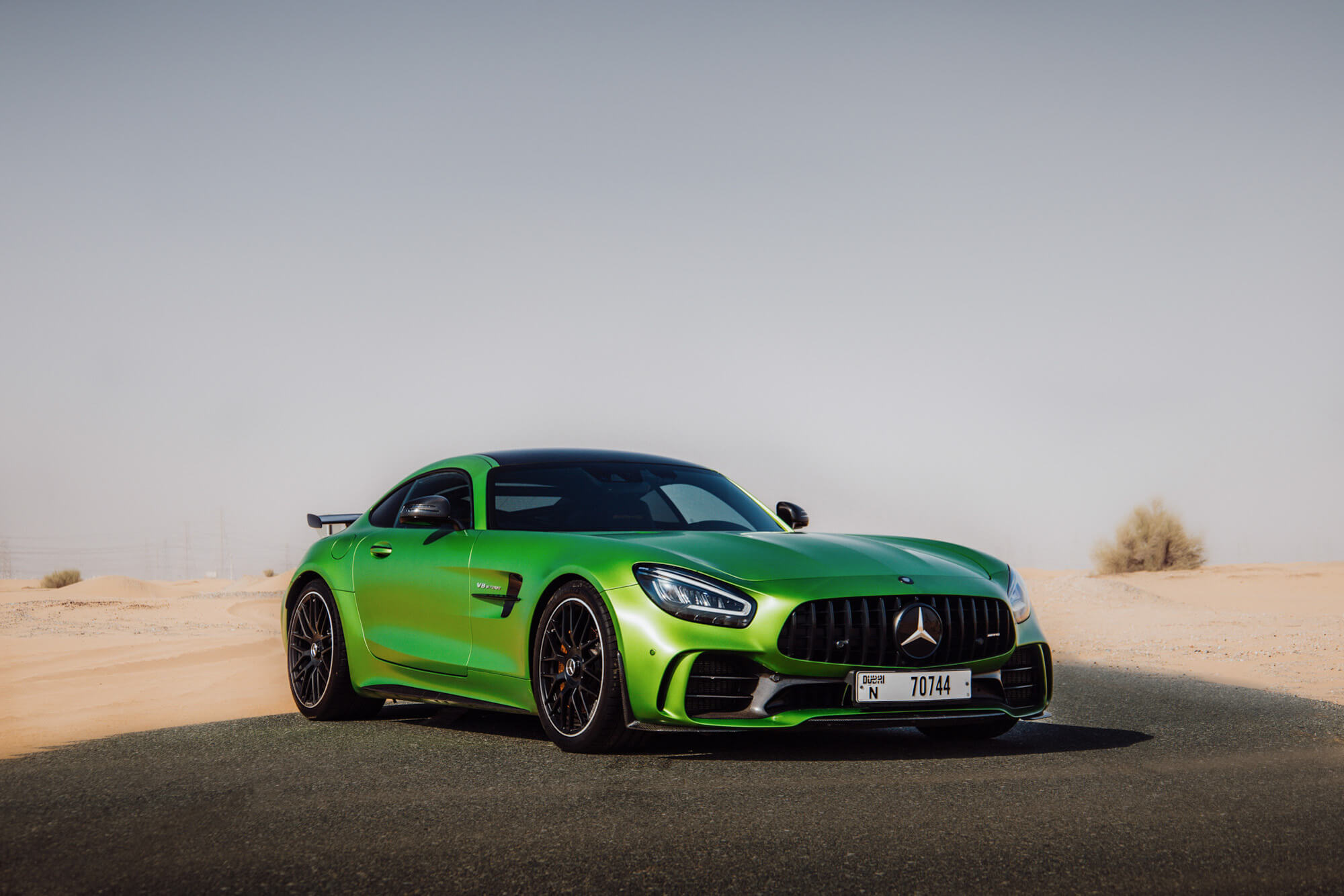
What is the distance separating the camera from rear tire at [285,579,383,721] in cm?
743

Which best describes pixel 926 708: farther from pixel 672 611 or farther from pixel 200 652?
pixel 200 652

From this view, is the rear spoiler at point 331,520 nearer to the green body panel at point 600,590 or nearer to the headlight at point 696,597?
the green body panel at point 600,590

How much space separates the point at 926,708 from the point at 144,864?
3231 mm

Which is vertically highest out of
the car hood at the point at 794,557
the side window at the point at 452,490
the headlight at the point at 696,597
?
the side window at the point at 452,490

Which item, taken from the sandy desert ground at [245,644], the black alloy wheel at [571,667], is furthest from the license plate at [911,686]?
the sandy desert ground at [245,644]

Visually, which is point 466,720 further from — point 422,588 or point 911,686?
point 911,686

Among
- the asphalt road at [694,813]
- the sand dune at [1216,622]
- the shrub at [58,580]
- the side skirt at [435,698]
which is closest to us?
the asphalt road at [694,813]

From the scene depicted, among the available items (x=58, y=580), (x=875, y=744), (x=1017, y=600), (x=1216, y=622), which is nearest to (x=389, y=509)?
(x=875, y=744)

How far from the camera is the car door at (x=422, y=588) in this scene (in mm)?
6562

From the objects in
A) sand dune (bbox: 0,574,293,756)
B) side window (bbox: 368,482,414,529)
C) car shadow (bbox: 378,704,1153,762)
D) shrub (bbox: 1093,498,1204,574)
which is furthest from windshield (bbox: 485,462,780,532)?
shrub (bbox: 1093,498,1204,574)

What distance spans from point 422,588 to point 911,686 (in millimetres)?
2834

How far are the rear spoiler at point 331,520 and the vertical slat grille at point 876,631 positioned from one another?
4054mm

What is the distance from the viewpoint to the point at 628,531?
6.55 metres

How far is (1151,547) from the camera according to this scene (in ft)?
113
